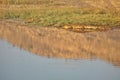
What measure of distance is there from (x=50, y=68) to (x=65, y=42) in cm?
308

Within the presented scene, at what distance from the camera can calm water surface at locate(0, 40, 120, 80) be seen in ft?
33.2

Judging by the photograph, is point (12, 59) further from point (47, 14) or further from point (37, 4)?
point (37, 4)

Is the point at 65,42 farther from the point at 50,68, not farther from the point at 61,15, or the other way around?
the point at 61,15

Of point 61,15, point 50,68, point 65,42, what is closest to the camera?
point 50,68

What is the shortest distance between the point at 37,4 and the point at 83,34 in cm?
837

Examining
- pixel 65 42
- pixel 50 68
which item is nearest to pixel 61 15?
pixel 65 42

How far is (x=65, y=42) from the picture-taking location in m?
13.9

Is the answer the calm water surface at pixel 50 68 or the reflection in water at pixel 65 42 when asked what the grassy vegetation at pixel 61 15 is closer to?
the reflection in water at pixel 65 42

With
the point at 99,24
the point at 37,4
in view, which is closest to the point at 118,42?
the point at 99,24

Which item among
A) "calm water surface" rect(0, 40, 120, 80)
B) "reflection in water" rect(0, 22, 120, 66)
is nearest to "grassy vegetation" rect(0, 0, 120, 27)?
"reflection in water" rect(0, 22, 120, 66)

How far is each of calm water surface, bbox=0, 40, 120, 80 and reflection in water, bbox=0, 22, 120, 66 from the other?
19.8 inches

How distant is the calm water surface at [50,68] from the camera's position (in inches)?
398

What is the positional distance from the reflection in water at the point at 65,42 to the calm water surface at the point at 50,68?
1.65 ft

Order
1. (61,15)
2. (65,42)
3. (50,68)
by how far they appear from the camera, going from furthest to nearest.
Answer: (61,15) → (65,42) → (50,68)
